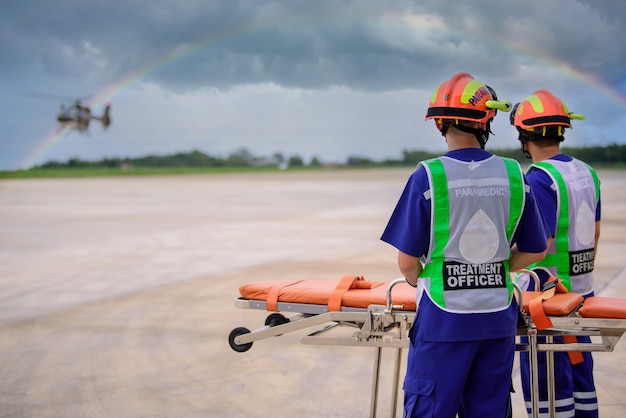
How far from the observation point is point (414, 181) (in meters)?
3.15

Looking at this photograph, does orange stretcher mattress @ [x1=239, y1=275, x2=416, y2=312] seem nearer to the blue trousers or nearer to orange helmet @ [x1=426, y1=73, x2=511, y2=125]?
the blue trousers

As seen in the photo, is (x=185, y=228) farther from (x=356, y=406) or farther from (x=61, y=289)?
(x=356, y=406)

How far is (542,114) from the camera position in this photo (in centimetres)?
422

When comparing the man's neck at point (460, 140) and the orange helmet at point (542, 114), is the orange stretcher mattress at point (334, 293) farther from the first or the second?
the orange helmet at point (542, 114)

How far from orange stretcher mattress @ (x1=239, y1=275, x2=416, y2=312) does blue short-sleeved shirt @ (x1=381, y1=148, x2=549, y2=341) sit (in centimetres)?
60

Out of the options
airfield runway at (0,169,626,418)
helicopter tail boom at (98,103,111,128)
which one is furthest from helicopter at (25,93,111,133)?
airfield runway at (0,169,626,418)

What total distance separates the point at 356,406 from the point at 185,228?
13605 mm

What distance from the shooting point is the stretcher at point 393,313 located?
3.64 meters

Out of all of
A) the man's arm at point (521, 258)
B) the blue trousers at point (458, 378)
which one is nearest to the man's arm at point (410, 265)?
the blue trousers at point (458, 378)

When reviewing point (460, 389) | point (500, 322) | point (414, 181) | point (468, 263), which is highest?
point (414, 181)

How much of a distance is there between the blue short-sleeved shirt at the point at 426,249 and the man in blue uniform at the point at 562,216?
101 centimetres

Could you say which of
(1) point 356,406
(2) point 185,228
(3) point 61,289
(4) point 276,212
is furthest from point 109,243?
(1) point 356,406

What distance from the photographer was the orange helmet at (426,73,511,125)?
129 inches

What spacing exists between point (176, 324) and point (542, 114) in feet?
16.4
